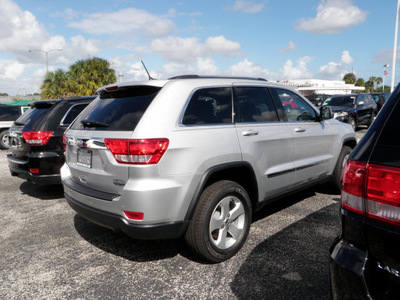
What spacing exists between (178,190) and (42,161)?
316cm

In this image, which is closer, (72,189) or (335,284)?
(335,284)

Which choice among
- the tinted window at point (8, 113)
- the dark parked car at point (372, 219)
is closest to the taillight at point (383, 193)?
the dark parked car at point (372, 219)

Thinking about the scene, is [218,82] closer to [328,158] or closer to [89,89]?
[328,158]

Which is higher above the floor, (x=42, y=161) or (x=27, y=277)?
(x=42, y=161)

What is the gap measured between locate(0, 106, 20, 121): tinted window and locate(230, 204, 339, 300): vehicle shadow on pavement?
1279 cm

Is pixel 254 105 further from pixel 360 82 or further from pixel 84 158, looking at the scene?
pixel 360 82

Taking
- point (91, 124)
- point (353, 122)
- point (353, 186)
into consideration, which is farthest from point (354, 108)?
point (353, 186)

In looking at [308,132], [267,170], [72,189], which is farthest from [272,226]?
[72,189]

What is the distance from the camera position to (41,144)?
504 centimetres

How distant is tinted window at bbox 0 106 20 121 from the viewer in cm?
1300

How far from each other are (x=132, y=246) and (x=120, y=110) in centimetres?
154

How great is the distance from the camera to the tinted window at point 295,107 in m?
4.06

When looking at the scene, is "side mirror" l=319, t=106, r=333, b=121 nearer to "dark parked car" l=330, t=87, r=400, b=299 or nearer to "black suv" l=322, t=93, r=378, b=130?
"dark parked car" l=330, t=87, r=400, b=299

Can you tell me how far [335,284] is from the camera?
1611mm
